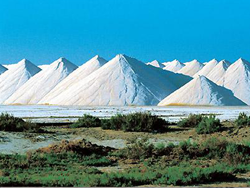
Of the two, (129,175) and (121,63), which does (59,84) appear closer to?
(121,63)

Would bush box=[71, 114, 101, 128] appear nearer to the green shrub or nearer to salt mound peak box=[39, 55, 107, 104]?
the green shrub

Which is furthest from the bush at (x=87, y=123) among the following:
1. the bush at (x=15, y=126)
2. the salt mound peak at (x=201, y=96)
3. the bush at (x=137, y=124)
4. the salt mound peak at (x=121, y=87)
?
the salt mound peak at (x=121, y=87)

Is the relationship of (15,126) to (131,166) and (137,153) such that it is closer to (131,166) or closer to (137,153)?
(137,153)

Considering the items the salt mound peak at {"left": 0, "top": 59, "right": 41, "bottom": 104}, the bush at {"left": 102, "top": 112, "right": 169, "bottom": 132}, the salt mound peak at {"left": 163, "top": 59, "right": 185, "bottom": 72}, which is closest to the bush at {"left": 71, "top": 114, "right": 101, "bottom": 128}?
A: the bush at {"left": 102, "top": 112, "right": 169, "bottom": 132}

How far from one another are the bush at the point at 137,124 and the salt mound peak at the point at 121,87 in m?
40.5

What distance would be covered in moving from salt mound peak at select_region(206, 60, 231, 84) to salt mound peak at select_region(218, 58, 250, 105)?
7.09 feet

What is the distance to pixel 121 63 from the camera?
6881cm

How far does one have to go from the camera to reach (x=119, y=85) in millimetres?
64000

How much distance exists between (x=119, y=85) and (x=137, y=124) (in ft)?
151

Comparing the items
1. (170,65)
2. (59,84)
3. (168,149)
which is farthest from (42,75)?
(168,149)

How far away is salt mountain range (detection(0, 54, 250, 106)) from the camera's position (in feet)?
199

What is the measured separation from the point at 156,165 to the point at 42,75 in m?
74.9

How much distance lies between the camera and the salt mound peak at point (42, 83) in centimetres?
7606

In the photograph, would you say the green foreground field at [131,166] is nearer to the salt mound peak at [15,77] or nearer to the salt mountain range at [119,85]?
the salt mountain range at [119,85]
